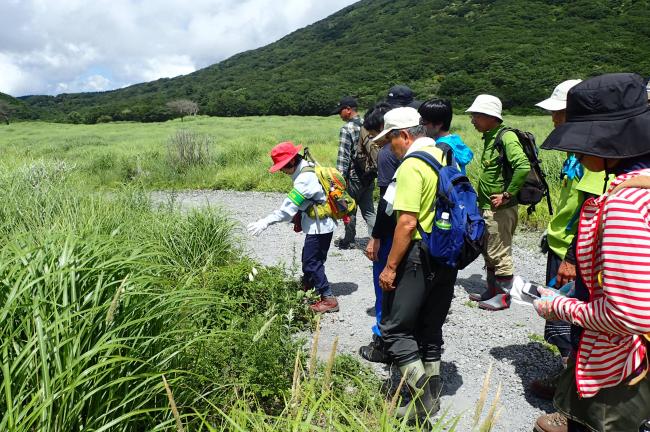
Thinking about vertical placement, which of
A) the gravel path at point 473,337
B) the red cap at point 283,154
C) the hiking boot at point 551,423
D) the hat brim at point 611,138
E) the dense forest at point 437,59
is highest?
the dense forest at point 437,59

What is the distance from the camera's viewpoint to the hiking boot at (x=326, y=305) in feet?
13.6

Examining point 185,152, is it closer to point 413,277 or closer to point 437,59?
point 413,277

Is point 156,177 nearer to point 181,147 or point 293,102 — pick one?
point 181,147

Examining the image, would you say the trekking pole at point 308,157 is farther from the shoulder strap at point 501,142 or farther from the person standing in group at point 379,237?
the shoulder strap at point 501,142

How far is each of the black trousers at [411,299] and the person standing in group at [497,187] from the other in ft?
3.48

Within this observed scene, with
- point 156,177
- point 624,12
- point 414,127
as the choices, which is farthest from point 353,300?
Result: point 624,12

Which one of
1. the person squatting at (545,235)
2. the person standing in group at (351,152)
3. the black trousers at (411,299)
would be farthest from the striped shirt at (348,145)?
the black trousers at (411,299)

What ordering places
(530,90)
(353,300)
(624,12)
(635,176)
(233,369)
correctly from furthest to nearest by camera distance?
(624,12)
(530,90)
(353,300)
(233,369)
(635,176)

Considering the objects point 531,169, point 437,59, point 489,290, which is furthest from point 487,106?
point 437,59

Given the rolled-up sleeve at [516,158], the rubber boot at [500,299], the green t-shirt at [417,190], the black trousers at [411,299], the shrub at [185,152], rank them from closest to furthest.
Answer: the green t-shirt at [417,190] → the black trousers at [411,299] → the rolled-up sleeve at [516,158] → the rubber boot at [500,299] → the shrub at [185,152]

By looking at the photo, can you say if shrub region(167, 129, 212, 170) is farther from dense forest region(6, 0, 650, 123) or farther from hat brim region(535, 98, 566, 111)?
dense forest region(6, 0, 650, 123)

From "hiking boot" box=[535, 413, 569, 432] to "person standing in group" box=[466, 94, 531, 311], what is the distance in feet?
3.34

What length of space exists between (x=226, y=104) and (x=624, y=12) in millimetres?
59731

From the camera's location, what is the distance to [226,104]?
64.7m
